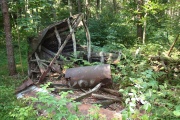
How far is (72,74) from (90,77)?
0.68 metres

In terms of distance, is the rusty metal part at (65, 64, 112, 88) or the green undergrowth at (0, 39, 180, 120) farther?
the rusty metal part at (65, 64, 112, 88)

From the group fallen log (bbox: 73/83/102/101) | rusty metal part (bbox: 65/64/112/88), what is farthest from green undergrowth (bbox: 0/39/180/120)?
fallen log (bbox: 73/83/102/101)

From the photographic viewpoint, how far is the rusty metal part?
617 cm

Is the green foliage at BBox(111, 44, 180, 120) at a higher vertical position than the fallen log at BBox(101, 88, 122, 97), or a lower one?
higher

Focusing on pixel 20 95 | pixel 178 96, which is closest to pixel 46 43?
pixel 20 95

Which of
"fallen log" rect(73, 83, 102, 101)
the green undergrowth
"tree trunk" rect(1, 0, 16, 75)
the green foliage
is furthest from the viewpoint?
"tree trunk" rect(1, 0, 16, 75)

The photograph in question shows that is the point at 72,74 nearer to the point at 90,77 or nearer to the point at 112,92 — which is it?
the point at 90,77

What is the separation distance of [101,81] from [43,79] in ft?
8.20

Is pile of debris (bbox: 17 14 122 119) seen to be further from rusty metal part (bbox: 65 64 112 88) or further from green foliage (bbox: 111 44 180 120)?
green foliage (bbox: 111 44 180 120)

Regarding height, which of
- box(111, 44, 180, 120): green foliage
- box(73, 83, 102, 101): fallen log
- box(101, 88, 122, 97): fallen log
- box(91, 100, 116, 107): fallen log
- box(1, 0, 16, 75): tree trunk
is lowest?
box(91, 100, 116, 107): fallen log

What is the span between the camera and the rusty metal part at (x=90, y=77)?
20.2 feet

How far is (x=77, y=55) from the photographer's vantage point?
876cm

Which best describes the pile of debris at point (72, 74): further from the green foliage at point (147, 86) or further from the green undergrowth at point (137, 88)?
the green foliage at point (147, 86)

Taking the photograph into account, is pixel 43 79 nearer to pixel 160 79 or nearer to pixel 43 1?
pixel 43 1
